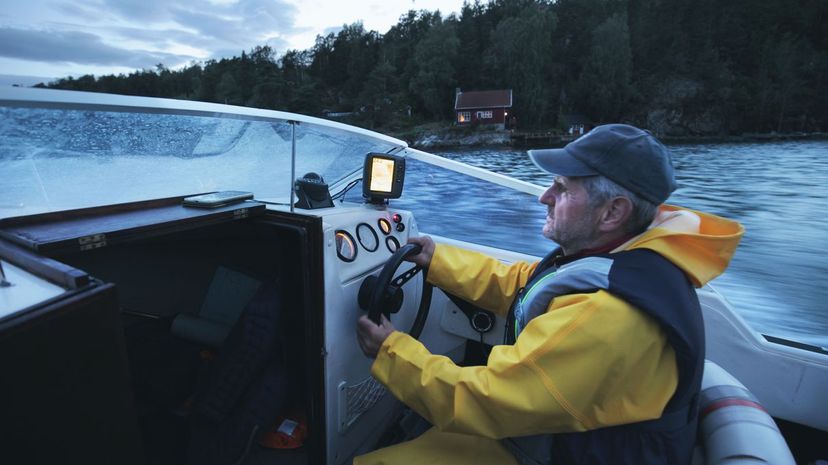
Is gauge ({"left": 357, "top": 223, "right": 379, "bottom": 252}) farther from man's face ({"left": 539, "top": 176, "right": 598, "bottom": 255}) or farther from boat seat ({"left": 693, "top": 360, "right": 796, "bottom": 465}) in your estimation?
boat seat ({"left": 693, "top": 360, "right": 796, "bottom": 465})

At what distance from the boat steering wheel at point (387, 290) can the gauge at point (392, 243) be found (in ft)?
0.56

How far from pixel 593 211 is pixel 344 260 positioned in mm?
776

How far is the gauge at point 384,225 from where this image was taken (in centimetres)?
164

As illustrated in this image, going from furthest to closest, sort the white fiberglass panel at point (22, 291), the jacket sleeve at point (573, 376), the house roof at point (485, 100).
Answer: the house roof at point (485, 100) → the jacket sleeve at point (573, 376) → the white fiberglass panel at point (22, 291)

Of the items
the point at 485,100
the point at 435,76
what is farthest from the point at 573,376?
the point at 435,76

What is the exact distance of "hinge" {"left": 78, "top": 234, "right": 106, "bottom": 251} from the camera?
88 centimetres

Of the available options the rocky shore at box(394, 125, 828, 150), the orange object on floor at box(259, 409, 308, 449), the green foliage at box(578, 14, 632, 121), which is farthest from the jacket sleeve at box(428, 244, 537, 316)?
the green foliage at box(578, 14, 632, 121)

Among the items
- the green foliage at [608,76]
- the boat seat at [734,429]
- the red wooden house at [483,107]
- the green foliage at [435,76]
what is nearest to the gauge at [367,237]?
the boat seat at [734,429]

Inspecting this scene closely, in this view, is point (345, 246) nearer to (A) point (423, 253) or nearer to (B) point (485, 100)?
(A) point (423, 253)

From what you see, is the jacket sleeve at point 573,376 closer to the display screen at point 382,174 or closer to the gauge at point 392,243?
the gauge at point 392,243

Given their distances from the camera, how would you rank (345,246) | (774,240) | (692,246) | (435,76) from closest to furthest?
(692,246) → (345,246) → (774,240) → (435,76)

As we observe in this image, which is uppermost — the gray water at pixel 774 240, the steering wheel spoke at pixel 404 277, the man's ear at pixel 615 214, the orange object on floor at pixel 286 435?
the man's ear at pixel 615 214

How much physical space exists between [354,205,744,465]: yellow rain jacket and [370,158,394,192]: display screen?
0.78 metres

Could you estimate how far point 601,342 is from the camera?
823 mm
